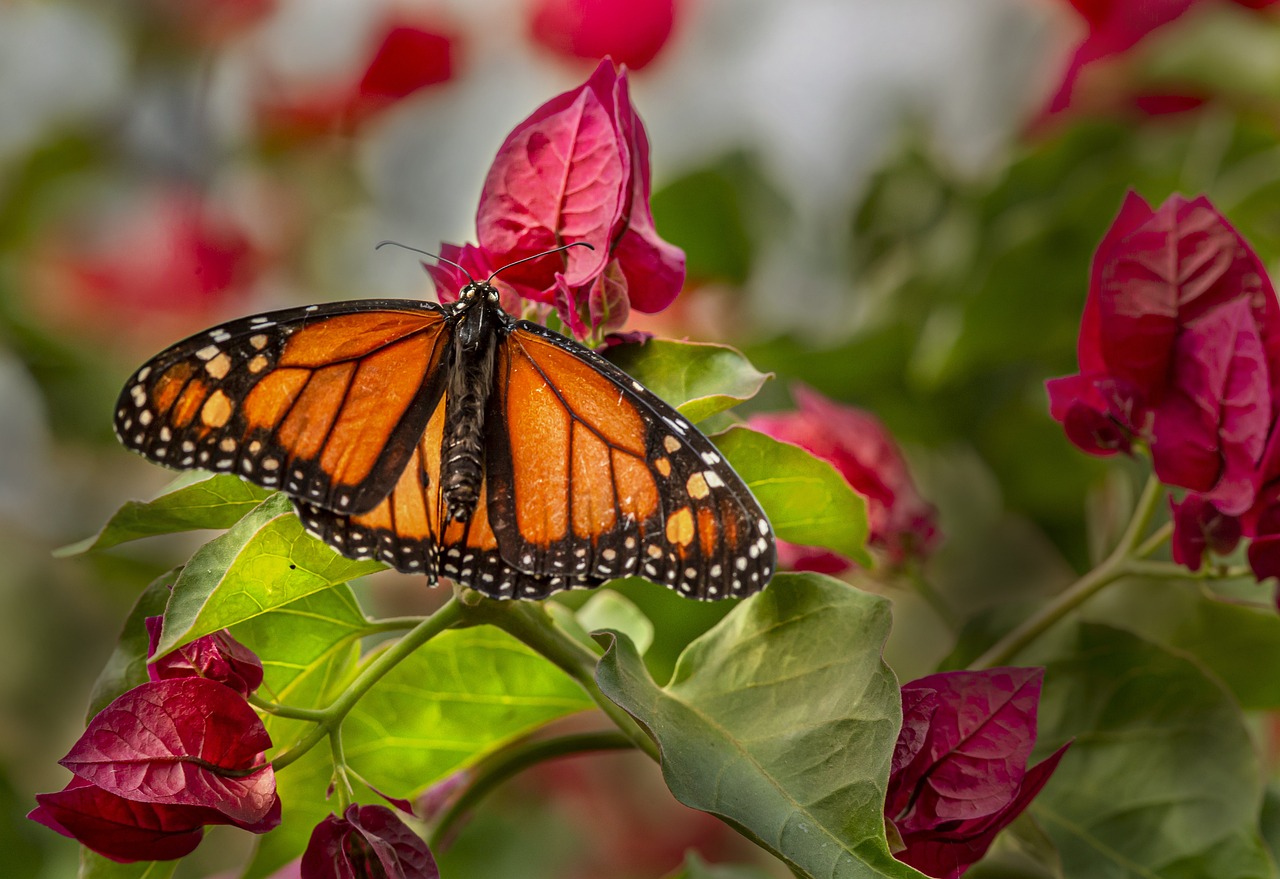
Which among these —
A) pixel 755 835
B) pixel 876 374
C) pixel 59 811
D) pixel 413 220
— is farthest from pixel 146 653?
pixel 413 220

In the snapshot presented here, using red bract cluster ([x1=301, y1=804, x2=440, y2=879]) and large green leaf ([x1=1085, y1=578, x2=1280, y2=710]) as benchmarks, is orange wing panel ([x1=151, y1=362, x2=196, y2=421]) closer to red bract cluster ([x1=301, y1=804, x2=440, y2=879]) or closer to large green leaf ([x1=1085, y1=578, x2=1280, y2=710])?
red bract cluster ([x1=301, y1=804, x2=440, y2=879])

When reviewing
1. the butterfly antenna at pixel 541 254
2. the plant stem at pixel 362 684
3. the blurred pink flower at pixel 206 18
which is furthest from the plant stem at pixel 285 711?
the blurred pink flower at pixel 206 18

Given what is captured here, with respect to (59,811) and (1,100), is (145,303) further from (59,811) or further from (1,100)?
(59,811)

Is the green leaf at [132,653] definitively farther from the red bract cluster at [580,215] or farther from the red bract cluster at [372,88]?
the red bract cluster at [372,88]

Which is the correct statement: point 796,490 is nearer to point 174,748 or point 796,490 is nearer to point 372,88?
point 174,748

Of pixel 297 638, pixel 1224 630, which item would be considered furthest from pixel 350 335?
pixel 1224 630

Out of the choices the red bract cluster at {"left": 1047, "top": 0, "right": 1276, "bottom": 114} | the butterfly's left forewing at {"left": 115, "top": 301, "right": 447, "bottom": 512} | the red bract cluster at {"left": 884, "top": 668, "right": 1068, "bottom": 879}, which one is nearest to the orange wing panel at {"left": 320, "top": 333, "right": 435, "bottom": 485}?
the butterfly's left forewing at {"left": 115, "top": 301, "right": 447, "bottom": 512}
